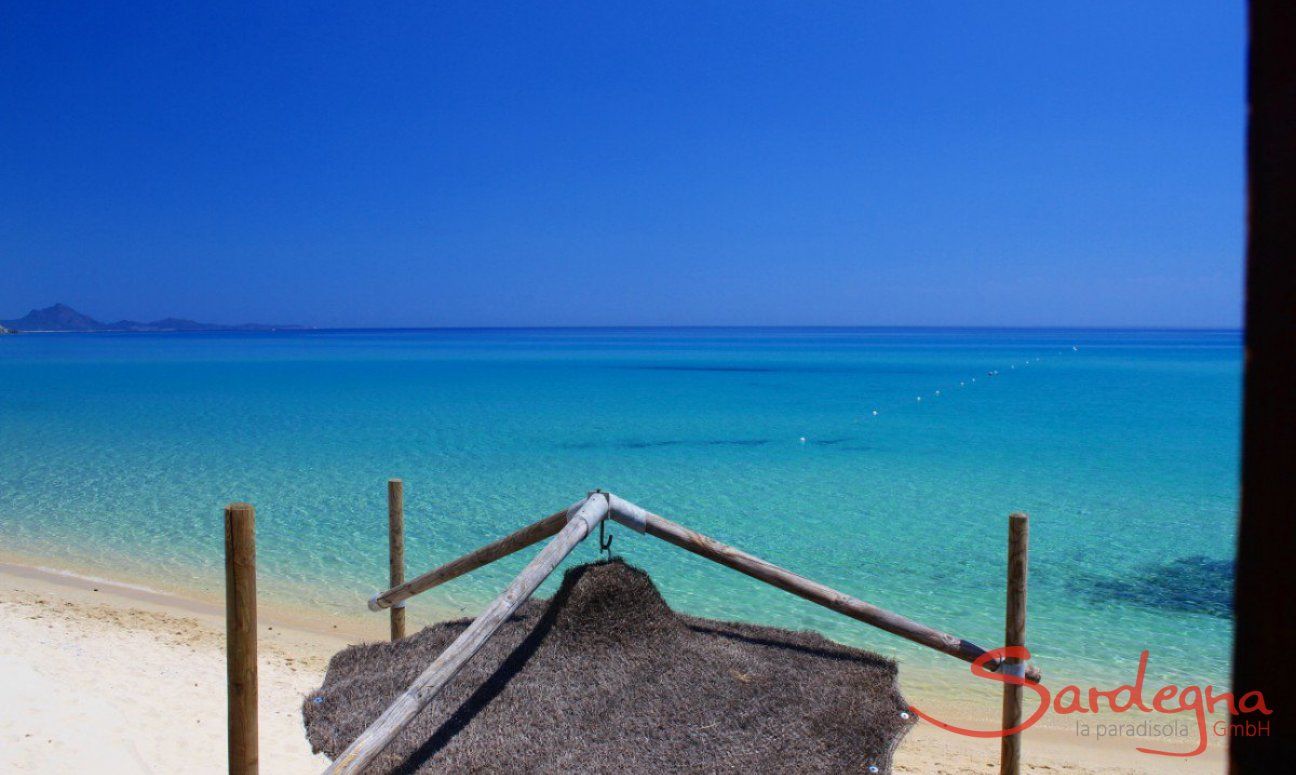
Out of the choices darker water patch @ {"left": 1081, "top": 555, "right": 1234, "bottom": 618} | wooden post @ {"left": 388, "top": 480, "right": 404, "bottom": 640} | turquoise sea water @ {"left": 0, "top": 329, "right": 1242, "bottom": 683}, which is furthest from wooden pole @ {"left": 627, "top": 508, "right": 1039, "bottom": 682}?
darker water patch @ {"left": 1081, "top": 555, "right": 1234, "bottom": 618}

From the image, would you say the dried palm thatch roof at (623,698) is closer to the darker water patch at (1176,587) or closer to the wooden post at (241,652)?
the wooden post at (241,652)

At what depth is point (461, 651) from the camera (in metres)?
4.12

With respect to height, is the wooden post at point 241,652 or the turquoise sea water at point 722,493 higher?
the wooden post at point 241,652

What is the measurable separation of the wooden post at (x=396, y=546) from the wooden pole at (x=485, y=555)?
23 cm

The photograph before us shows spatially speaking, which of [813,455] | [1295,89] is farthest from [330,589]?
[813,455]

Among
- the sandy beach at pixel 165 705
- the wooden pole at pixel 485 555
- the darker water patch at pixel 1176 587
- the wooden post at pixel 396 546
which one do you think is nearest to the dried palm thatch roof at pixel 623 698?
the wooden pole at pixel 485 555

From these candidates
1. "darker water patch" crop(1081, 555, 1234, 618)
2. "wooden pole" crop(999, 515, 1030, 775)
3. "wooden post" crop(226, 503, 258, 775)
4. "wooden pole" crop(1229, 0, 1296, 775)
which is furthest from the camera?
"darker water patch" crop(1081, 555, 1234, 618)

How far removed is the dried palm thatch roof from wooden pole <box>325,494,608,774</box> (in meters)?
0.30

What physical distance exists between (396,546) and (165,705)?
6.15 ft

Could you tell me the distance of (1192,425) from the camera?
26.0m

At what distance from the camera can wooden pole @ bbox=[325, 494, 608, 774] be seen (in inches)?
144

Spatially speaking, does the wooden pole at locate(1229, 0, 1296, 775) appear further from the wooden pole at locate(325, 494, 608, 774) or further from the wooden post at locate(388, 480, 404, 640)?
the wooden post at locate(388, 480, 404, 640)

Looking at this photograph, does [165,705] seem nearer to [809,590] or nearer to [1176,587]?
[809,590]

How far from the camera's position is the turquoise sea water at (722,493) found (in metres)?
9.30
